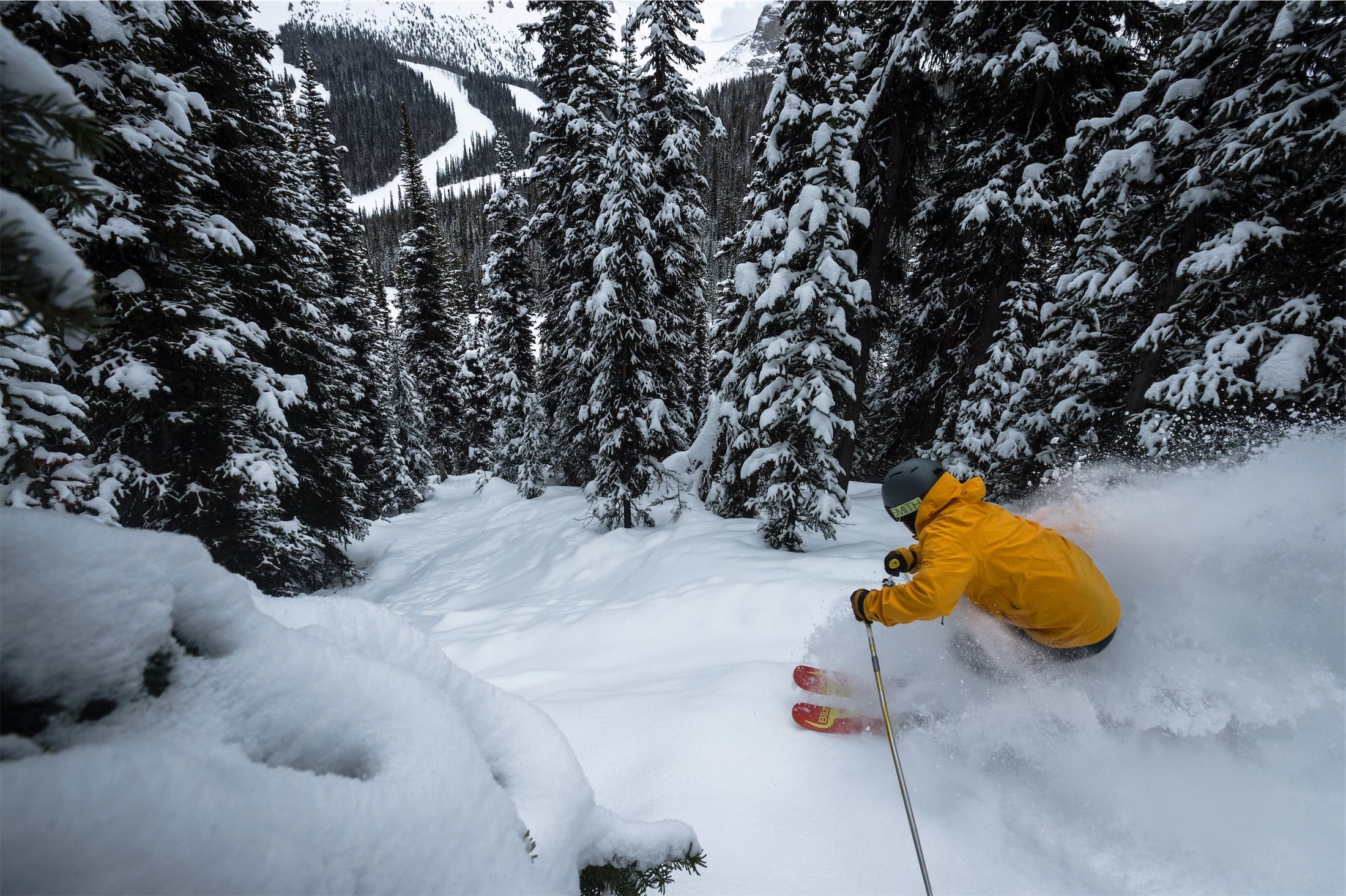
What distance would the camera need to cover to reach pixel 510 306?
68.3ft

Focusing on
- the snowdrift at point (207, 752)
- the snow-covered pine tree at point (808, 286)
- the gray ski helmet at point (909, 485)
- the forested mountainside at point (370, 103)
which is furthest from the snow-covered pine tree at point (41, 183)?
the forested mountainside at point (370, 103)

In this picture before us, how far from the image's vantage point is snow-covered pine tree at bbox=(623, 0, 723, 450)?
1333 centimetres

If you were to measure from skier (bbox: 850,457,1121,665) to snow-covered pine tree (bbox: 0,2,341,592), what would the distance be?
323 inches

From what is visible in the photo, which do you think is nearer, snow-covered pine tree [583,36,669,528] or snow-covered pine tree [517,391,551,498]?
snow-covered pine tree [583,36,669,528]

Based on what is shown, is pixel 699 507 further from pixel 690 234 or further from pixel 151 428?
pixel 151 428

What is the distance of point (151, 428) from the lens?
24.2ft

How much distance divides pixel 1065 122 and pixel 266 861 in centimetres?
1433

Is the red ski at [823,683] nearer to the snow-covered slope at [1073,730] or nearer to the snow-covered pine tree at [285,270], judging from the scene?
the snow-covered slope at [1073,730]

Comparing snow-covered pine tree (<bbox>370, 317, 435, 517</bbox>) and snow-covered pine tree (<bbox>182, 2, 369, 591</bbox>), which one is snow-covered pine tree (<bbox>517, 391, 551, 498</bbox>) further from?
snow-covered pine tree (<bbox>370, 317, 435, 517</bbox>)

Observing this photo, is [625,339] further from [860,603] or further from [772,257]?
[860,603]

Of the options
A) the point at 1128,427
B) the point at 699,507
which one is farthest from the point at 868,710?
the point at 699,507

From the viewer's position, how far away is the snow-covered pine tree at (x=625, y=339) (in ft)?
36.5

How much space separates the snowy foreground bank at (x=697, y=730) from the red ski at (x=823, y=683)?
7.0 inches

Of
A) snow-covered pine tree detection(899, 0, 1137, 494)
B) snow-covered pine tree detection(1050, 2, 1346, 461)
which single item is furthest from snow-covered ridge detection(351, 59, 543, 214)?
snow-covered pine tree detection(1050, 2, 1346, 461)
